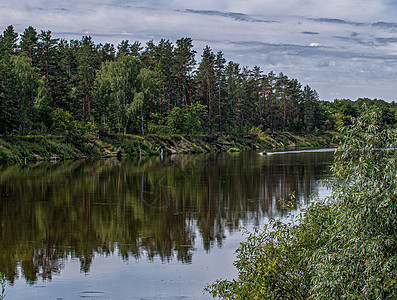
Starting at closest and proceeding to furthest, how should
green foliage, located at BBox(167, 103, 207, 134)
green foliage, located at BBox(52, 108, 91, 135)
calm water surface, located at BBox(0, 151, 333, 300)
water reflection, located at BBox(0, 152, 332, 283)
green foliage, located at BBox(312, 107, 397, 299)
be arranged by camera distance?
green foliage, located at BBox(312, 107, 397, 299), calm water surface, located at BBox(0, 151, 333, 300), water reflection, located at BBox(0, 152, 332, 283), green foliage, located at BBox(52, 108, 91, 135), green foliage, located at BBox(167, 103, 207, 134)

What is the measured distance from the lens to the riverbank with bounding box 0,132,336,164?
53.9 m

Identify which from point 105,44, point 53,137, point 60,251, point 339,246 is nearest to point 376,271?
point 339,246

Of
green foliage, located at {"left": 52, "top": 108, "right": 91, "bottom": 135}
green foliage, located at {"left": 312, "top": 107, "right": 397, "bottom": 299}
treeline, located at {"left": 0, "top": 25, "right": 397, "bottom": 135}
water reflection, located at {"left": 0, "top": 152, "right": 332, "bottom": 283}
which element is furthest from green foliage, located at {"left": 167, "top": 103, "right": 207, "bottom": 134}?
green foliage, located at {"left": 312, "top": 107, "right": 397, "bottom": 299}

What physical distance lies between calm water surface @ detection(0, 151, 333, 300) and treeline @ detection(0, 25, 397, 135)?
82.4 ft

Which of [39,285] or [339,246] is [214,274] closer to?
[39,285]

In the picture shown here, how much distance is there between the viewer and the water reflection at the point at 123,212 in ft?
52.7

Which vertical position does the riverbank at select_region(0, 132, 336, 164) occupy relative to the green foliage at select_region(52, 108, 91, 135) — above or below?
below

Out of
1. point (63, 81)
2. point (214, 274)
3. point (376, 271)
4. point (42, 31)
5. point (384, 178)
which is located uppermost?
point (42, 31)

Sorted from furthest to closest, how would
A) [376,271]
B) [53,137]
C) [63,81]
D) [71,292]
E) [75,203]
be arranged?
1. [63,81]
2. [53,137]
3. [75,203]
4. [71,292]
5. [376,271]

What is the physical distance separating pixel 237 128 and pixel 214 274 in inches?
3627

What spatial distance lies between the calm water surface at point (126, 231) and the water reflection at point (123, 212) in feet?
0.15

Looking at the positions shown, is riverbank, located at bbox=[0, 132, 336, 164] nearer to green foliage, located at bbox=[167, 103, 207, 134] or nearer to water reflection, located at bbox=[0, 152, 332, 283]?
green foliage, located at bbox=[167, 103, 207, 134]

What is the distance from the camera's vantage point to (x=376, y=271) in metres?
7.85

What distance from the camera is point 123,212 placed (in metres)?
23.4
